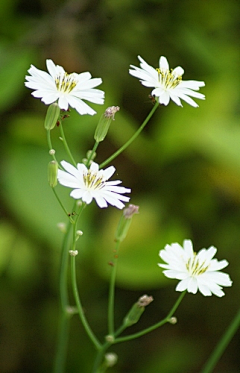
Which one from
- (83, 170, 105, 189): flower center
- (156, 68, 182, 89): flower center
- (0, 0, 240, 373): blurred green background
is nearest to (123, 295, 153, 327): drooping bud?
(83, 170, 105, 189): flower center

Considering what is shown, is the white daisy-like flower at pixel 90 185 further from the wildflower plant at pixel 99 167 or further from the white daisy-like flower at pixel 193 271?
the white daisy-like flower at pixel 193 271

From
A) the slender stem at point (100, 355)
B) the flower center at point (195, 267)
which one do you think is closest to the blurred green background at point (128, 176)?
the slender stem at point (100, 355)

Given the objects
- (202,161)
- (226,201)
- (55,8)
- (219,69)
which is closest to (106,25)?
(55,8)

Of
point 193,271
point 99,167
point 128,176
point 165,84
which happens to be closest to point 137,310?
point 193,271

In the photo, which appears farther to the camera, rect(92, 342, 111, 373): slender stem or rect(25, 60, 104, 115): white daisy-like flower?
rect(92, 342, 111, 373): slender stem

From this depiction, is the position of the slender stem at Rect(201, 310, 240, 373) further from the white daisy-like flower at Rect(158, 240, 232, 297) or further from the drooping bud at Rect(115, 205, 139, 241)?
the drooping bud at Rect(115, 205, 139, 241)

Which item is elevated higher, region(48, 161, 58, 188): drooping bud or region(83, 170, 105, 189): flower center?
region(83, 170, 105, 189): flower center

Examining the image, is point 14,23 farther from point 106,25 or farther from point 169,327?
point 169,327
